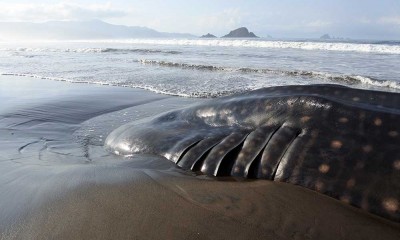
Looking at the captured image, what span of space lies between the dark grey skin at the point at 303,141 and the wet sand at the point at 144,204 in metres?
0.11

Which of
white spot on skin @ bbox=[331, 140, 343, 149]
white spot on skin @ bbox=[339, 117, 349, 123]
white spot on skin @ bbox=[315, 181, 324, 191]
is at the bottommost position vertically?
white spot on skin @ bbox=[315, 181, 324, 191]

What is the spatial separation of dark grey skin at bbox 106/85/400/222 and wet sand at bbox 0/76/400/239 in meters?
0.11

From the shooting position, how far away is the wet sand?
2.14 meters

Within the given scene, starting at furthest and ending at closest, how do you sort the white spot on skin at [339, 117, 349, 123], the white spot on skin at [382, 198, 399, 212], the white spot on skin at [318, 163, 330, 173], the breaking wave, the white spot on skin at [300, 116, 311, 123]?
the breaking wave
the white spot on skin at [300, 116, 311, 123]
the white spot on skin at [339, 117, 349, 123]
the white spot on skin at [318, 163, 330, 173]
the white spot on skin at [382, 198, 399, 212]

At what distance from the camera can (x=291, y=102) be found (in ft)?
9.62

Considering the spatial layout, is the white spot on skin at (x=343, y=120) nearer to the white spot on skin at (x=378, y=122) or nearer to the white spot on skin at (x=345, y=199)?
the white spot on skin at (x=378, y=122)

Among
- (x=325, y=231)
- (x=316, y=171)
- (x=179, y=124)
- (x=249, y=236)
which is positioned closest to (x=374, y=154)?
(x=316, y=171)

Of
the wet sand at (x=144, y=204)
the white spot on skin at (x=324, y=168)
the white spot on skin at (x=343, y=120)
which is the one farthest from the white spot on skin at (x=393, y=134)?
the wet sand at (x=144, y=204)

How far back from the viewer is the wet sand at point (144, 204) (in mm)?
2143

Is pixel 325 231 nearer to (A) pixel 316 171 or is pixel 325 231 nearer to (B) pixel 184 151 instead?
(A) pixel 316 171

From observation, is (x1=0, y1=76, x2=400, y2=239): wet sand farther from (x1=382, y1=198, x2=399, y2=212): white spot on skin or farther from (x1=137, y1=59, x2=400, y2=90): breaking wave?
(x1=137, y1=59, x2=400, y2=90): breaking wave

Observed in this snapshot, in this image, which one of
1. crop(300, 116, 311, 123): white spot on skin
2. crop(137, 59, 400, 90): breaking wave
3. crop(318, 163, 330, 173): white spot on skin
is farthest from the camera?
crop(137, 59, 400, 90): breaking wave

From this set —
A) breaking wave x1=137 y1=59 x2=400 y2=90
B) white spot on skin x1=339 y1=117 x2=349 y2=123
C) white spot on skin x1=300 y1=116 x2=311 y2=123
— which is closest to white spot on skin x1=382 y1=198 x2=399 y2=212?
white spot on skin x1=339 y1=117 x2=349 y2=123

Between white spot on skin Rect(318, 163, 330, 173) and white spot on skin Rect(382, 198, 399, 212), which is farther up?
white spot on skin Rect(318, 163, 330, 173)
